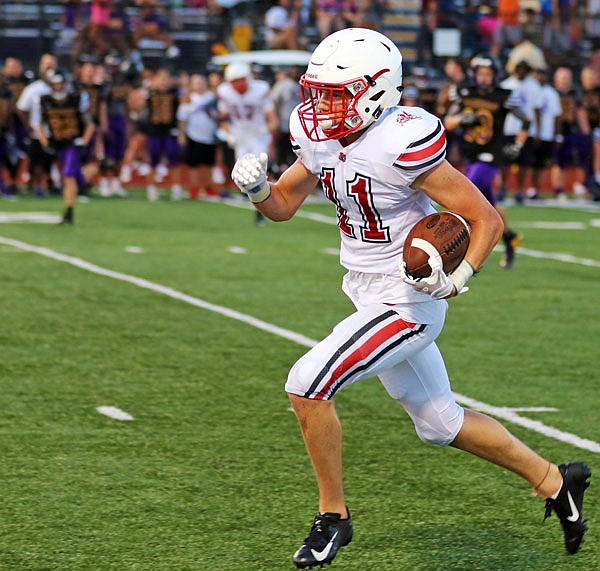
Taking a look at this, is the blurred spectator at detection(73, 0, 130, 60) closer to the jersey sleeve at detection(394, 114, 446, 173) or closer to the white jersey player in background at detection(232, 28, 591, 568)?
the white jersey player in background at detection(232, 28, 591, 568)

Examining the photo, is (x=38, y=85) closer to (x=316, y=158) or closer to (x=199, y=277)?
(x=199, y=277)

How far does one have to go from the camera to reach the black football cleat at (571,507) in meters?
4.52

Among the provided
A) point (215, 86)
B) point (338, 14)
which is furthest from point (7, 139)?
point (338, 14)

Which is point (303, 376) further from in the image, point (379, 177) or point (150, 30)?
point (150, 30)

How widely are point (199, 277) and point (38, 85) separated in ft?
29.1

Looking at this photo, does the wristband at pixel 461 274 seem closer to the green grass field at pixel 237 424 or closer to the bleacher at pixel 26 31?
the green grass field at pixel 237 424

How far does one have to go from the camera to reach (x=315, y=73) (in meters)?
4.44

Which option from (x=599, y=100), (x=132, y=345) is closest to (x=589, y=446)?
(x=132, y=345)

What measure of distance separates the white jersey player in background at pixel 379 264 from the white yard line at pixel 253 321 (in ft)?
4.90

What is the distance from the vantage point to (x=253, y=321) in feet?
30.0

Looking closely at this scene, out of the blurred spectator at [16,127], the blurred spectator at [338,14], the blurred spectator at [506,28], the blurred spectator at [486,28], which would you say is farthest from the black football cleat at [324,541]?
the blurred spectator at [486,28]

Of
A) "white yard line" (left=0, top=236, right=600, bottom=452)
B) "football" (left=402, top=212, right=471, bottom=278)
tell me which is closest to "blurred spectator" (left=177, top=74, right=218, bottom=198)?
"white yard line" (left=0, top=236, right=600, bottom=452)

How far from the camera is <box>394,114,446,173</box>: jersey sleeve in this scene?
14.1 feet

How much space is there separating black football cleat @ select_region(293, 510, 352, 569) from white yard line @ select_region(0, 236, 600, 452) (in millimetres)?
1953
